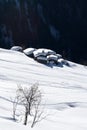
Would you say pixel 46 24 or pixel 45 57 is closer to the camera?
pixel 45 57

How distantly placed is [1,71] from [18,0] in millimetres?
71044

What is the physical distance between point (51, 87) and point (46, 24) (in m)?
77.7

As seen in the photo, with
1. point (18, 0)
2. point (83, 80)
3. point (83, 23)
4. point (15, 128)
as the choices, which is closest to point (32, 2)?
point (18, 0)

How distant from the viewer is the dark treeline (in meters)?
112

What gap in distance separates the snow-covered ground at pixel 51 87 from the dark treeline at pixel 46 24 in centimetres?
5321

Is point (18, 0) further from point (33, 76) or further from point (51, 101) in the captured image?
point (51, 101)

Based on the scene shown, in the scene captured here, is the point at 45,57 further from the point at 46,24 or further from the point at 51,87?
the point at 46,24

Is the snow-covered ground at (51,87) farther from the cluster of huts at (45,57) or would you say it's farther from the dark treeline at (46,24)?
the dark treeline at (46,24)

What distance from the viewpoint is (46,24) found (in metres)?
119

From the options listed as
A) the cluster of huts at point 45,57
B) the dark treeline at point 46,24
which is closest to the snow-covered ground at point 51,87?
the cluster of huts at point 45,57

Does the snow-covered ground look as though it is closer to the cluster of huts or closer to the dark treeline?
the cluster of huts

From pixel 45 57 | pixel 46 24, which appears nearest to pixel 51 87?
pixel 45 57

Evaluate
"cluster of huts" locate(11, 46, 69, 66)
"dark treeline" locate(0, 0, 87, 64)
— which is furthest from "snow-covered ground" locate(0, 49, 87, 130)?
"dark treeline" locate(0, 0, 87, 64)

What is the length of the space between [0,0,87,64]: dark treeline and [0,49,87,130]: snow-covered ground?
53206 mm
